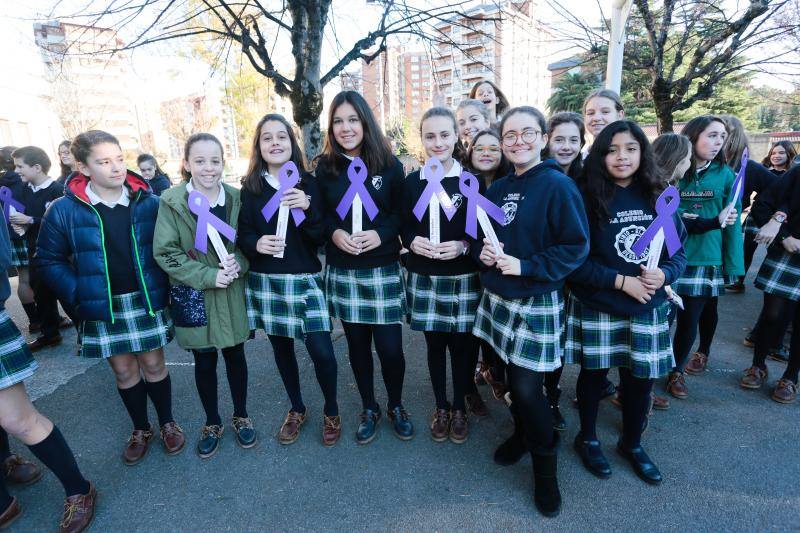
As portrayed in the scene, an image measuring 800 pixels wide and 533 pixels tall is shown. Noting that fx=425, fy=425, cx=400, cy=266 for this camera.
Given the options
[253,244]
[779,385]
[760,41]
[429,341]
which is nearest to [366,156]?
[253,244]

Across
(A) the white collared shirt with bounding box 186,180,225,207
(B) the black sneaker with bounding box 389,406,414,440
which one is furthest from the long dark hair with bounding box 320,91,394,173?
(B) the black sneaker with bounding box 389,406,414,440

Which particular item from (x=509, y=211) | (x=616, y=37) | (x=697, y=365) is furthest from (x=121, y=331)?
(x=616, y=37)

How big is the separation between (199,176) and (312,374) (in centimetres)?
187

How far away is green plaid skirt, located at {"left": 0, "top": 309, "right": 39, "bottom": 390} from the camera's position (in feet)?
6.11

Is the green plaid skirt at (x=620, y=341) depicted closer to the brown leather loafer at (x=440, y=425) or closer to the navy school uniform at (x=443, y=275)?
the navy school uniform at (x=443, y=275)

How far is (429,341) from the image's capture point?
101 inches

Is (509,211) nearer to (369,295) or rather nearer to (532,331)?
(532,331)

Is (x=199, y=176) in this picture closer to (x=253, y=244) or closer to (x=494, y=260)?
(x=253, y=244)

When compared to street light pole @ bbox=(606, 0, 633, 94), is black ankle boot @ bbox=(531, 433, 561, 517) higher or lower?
lower

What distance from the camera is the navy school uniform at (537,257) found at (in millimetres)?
1907

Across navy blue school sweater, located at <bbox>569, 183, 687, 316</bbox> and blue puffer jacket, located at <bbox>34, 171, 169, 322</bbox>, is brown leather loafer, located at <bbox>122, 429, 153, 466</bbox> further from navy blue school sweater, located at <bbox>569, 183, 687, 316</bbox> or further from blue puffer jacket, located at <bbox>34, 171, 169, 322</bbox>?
navy blue school sweater, located at <bbox>569, 183, 687, 316</bbox>

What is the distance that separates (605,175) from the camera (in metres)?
2.11

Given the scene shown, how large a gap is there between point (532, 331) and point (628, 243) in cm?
64

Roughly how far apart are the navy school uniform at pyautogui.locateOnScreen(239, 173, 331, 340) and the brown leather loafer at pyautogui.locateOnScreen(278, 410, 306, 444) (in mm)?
596
